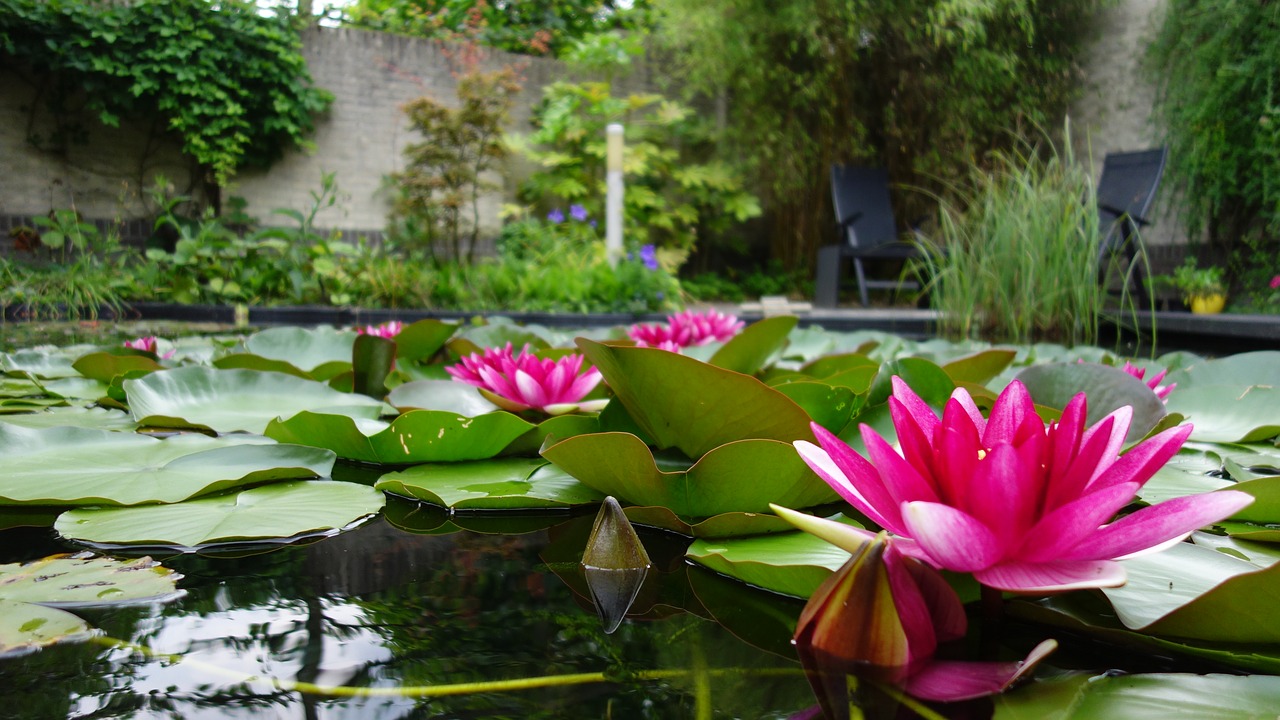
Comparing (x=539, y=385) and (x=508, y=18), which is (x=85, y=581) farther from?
(x=508, y=18)

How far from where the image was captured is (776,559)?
17.5 inches

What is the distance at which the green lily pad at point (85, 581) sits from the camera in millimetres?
413

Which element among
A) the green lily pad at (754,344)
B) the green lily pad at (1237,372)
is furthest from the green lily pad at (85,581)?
the green lily pad at (1237,372)

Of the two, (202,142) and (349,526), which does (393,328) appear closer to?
(349,526)

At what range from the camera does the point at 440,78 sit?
6199mm

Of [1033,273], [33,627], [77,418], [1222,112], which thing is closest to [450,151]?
[1033,273]

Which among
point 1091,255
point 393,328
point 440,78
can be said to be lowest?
point 393,328

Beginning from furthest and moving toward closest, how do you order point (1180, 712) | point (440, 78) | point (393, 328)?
point (440, 78) < point (393, 328) < point (1180, 712)

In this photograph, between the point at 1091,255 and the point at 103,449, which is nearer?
the point at 103,449

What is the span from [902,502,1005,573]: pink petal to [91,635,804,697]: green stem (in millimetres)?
84

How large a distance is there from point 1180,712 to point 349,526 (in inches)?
20.6

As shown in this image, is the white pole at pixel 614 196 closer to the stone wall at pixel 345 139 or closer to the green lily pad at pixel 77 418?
the stone wall at pixel 345 139

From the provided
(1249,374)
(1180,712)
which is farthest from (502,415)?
(1249,374)

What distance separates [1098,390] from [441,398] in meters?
0.69
